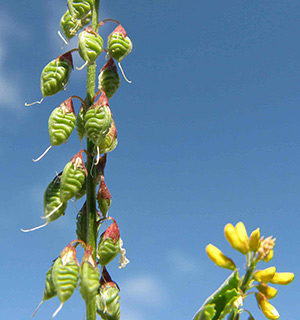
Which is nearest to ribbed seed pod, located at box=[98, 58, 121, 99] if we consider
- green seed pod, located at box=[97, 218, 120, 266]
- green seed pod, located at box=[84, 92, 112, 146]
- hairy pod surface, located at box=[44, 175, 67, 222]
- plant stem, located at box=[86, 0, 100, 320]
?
plant stem, located at box=[86, 0, 100, 320]

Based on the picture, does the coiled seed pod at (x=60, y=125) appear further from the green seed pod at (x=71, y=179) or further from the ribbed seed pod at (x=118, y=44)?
the ribbed seed pod at (x=118, y=44)

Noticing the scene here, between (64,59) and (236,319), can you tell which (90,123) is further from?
(236,319)

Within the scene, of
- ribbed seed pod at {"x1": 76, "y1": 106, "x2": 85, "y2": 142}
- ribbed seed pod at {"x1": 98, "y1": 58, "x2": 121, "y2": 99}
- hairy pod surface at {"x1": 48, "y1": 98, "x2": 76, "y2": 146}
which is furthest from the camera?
ribbed seed pod at {"x1": 98, "y1": 58, "x2": 121, "y2": 99}

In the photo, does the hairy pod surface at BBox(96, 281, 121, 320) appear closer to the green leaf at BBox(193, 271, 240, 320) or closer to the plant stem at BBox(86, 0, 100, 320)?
the plant stem at BBox(86, 0, 100, 320)

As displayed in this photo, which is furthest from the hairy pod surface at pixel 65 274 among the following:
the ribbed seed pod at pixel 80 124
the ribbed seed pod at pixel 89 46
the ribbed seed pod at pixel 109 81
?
the ribbed seed pod at pixel 89 46

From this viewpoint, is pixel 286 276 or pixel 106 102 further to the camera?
pixel 106 102

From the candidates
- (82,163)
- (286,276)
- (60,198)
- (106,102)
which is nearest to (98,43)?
(106,102)
